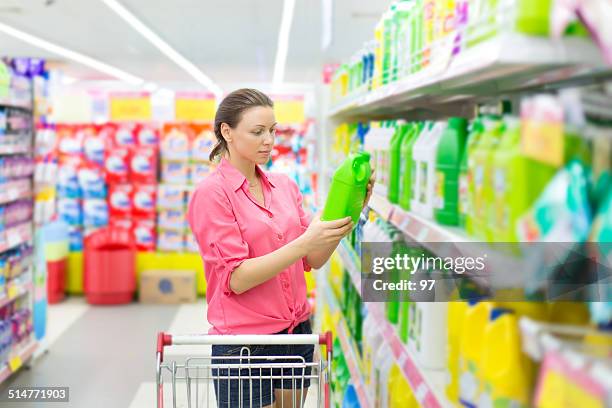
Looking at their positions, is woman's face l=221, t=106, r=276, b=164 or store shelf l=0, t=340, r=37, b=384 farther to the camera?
store shelf l=0, t=340, r=37, b=384

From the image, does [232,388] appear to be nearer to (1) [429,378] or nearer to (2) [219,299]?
(2) [219,299]

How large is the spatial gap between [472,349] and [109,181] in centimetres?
726

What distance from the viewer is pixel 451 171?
1875 mm

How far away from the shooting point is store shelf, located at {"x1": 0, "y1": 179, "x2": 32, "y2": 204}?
16.4ft

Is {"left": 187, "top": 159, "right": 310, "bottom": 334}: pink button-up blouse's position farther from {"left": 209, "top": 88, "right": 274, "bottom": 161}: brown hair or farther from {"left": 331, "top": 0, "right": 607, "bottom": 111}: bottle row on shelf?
{"left": 331, "top": 0, "right": 607, "bottom": 111}: bottle row on shelf

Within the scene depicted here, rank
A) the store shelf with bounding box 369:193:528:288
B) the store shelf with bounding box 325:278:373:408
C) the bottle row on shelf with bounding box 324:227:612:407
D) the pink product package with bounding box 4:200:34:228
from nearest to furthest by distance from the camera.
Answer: the bottle row on shelf with bounding box 324:227:612:407 < the store shelf with bounding box 369:193:528:288 < the store shelf with bounding box 325:278:373:408 < the pink product package with bounding box 4:200:34:228

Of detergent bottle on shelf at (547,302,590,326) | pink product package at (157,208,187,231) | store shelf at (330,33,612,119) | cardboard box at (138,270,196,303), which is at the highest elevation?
store shelf at (330,33,612,119)

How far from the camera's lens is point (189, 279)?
26.1 feet

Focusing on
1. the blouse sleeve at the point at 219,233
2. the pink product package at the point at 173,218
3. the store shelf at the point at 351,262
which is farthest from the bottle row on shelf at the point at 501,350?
the pink product package at the point at 173,218

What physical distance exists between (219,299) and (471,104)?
1.28 m

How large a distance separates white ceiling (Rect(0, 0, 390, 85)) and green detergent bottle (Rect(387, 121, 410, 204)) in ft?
18.2

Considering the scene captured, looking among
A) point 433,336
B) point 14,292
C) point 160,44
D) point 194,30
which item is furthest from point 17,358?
point 160,44


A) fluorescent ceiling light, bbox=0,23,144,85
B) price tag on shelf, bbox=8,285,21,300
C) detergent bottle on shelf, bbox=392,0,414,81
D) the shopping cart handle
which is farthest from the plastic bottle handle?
fluorescent ceiling light, bbox=0,23,144,85

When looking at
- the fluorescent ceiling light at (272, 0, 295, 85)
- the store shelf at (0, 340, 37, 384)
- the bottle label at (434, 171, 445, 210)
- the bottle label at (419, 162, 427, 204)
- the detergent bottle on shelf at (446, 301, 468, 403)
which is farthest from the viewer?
the fluorescent ceiling light at (272, 0, 295, 85)
